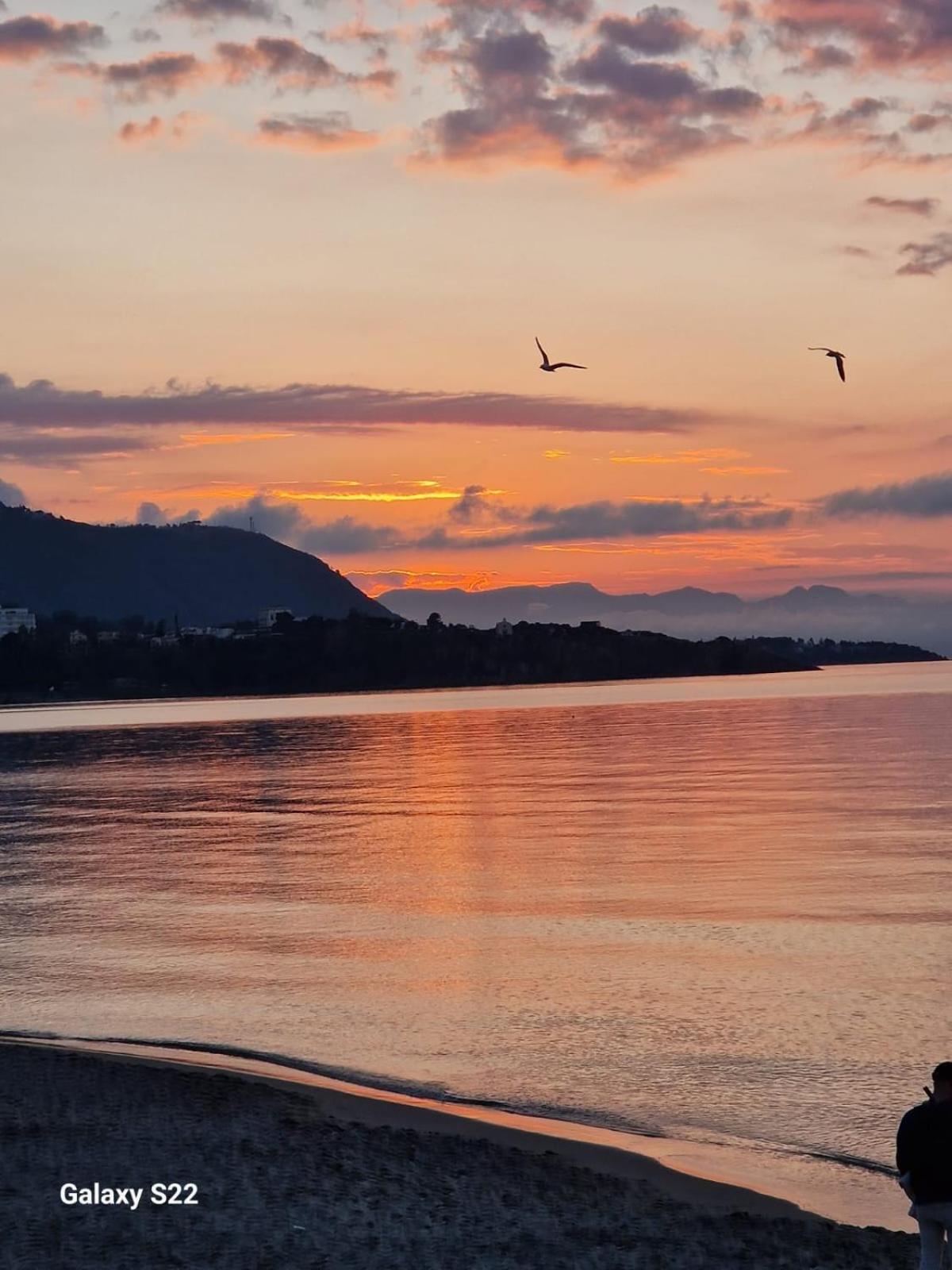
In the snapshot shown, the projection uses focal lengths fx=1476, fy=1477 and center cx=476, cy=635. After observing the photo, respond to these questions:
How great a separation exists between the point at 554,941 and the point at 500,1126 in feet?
42.9

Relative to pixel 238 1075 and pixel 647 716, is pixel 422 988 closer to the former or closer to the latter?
pixel 238 1075

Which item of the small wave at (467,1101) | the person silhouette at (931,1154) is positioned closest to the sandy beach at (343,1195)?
the small wave at (467,1101)

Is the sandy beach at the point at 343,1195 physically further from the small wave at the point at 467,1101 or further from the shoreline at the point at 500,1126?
the small wave at the point at 467,1101

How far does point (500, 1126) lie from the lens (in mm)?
18500

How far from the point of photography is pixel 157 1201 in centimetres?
1438

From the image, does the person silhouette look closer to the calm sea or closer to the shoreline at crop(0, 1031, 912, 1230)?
the shoreline at crop(0, 1031, 912, 1230)

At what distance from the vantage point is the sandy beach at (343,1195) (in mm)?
13086

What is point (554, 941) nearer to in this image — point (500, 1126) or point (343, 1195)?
point (500, 1126)

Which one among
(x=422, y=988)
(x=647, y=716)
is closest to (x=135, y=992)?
(x=422, y=988)

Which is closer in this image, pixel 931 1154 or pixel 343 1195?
pixel 931 1154

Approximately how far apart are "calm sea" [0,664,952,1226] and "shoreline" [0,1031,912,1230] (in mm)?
349

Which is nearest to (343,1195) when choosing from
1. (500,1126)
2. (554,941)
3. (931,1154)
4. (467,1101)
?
(500,1126)

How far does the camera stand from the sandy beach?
42.9 ft

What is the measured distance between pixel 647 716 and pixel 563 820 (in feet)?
346
